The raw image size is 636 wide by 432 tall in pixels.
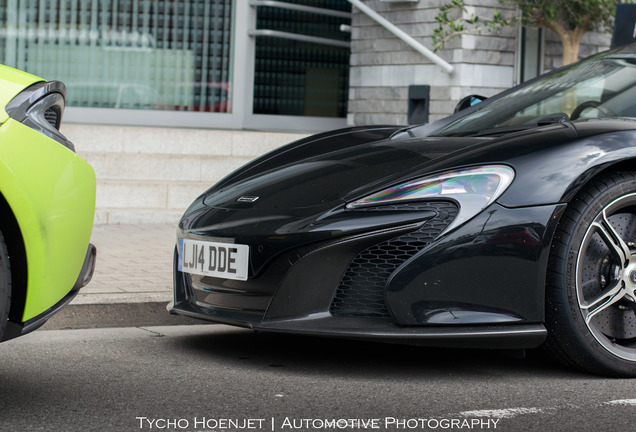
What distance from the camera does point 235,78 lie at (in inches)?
459

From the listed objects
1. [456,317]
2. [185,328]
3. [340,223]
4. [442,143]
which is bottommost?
[185,328]

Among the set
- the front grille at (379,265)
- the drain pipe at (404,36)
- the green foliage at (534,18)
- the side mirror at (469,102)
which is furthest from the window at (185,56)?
the front grille at (379,265)

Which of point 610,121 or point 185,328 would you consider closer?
point 610,121

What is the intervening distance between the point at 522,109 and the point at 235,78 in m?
7.27

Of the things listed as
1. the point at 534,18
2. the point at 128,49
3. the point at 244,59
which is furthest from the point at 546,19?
the point at 128,49

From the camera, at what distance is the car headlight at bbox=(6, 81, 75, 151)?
3107 mm

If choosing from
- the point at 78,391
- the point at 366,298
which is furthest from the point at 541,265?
the point at 78,391

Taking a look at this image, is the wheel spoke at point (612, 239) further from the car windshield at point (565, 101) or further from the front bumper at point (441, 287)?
the car windshield at point (565, 101)

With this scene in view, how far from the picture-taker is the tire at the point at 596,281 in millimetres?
3730

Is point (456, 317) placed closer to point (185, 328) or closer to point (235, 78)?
point (185, 328)

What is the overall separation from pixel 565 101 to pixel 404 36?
6818 mm

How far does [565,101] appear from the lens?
4641mm

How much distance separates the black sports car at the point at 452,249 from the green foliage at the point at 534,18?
6668 mm

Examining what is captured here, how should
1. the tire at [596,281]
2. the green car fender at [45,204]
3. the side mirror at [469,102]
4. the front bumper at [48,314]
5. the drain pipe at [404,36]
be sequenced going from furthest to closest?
the drain pipe at [404,36]
the side mirror at [469,102]
the tire at [596,281]
the front bumper at [48,314]
the green car fender at [45,204]
